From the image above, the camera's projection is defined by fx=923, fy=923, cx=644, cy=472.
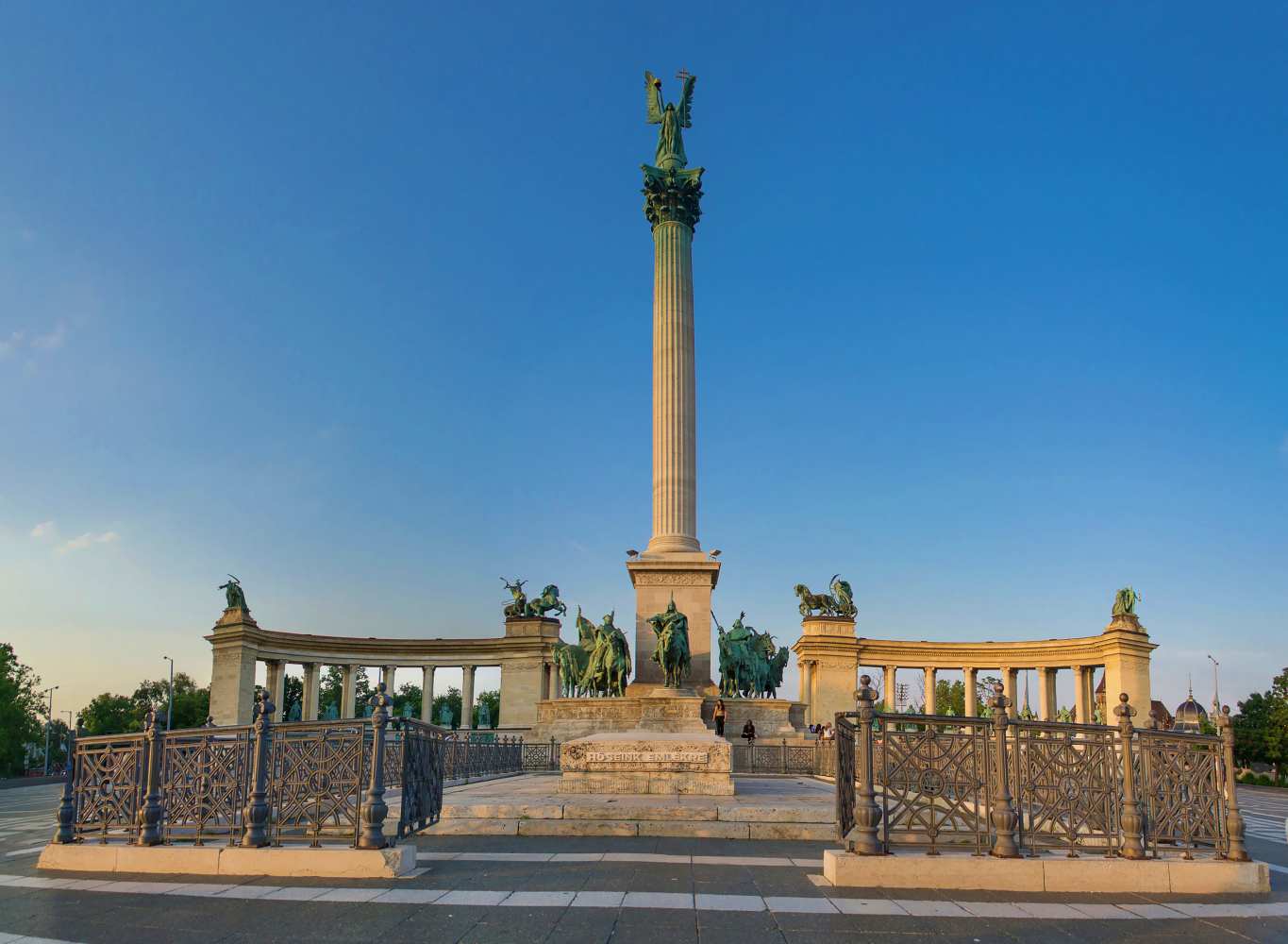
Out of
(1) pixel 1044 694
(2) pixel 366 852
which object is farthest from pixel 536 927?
(1) pixel 1044 694

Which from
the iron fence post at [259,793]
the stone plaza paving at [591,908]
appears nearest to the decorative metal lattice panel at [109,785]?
the stone plaza paving at [591,908]

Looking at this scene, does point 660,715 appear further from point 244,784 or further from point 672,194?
point 672,194

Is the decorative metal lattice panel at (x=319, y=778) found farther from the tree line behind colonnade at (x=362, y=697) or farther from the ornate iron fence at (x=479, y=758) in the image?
the tree line behind colonnade at (x=362, y=697)

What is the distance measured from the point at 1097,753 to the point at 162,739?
38.6 ft

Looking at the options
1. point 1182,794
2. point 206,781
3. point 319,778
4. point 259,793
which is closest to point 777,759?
point 1182,794

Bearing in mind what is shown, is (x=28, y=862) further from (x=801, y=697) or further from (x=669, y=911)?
(x=801, y=697)

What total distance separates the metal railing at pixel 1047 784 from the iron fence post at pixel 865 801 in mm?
12

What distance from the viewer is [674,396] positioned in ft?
124

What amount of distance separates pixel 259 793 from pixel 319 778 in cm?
84

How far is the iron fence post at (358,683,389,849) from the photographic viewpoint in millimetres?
11055

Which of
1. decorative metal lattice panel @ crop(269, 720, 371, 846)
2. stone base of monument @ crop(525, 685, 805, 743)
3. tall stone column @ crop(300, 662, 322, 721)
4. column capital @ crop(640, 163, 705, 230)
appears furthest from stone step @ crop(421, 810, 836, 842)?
tall stone column @ crop(300, 662, 322, 721)

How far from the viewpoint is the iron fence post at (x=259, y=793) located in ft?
37.2

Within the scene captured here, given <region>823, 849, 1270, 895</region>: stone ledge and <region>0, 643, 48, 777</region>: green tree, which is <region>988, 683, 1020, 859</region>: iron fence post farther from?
<region>0, 643, 48, 777</region>: green tree

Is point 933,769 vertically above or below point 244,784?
above
